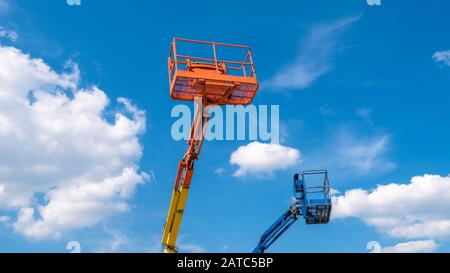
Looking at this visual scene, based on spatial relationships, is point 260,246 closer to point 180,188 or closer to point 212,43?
point 180,188

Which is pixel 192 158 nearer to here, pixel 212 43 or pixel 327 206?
pixel 212 43
